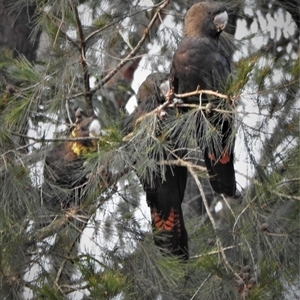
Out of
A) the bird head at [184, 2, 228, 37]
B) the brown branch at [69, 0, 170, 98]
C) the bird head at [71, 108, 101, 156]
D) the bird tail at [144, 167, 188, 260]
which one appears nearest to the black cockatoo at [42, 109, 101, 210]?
the bird head at [71, 108, 101, 156]

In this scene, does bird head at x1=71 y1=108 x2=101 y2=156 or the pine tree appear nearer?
the pine tree

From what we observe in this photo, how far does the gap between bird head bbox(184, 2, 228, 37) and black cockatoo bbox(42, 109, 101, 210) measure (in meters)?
0.51

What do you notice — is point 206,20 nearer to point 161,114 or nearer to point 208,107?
point 161,114

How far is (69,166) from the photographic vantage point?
3746 mm

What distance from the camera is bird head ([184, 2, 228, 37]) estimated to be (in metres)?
3.52

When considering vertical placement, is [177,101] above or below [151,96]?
below

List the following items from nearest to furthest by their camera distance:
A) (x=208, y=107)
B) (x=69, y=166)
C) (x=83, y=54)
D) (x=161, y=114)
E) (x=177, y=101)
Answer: (x=208, y=107) → (x=161, y=114) → (x=177, y=101) → (x=83, y=54) → (x=69, y=166)

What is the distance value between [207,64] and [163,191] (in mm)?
531

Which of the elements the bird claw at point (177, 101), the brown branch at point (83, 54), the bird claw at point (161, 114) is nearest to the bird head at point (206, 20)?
the brown branch at point (83, 54)

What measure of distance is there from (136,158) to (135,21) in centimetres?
92

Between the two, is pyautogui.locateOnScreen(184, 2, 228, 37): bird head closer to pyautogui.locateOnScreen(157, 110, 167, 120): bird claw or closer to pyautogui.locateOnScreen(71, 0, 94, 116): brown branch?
pyautogui.locateOnScreen(71, 0, 94, 116): brown branch

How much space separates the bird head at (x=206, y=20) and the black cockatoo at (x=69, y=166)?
51 centimetres

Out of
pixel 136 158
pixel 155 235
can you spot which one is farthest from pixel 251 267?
pixel 136 158

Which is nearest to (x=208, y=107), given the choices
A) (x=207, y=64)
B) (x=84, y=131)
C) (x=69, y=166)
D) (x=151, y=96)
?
(x=207, y=64)
